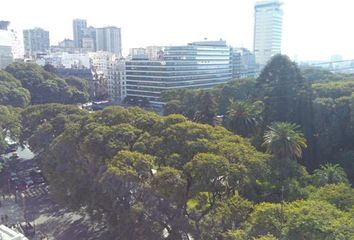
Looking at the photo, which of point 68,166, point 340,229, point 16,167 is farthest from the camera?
point 16,167

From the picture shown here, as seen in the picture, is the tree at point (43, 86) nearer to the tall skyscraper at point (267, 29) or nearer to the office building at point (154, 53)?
the office building at point (154, 53)

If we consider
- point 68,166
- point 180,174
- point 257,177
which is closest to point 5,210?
point 68,166

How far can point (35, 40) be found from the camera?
18100 cm

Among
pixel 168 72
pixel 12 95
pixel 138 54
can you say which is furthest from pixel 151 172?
pixel 138 54

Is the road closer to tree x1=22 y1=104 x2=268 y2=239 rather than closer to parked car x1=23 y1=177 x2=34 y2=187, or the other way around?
parked car x1=23 y1=177 x2=34 y2=187

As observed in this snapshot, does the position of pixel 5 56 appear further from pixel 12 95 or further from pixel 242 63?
pixel 242 63

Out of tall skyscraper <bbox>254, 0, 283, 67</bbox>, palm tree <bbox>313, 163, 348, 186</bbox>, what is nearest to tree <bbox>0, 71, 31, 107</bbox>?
palm tree <bbox>313, 163, 348, 186</bbox>

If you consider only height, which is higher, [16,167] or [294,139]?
[294,139]

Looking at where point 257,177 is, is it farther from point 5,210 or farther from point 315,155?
point 5,210

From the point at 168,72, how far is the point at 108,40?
102 metres

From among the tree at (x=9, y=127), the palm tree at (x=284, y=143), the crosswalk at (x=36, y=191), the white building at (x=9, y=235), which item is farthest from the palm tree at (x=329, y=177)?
the tree at (x=9, y=127)

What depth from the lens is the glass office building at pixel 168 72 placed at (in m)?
87.5

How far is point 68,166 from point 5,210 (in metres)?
8.64

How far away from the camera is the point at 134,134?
26.1m
